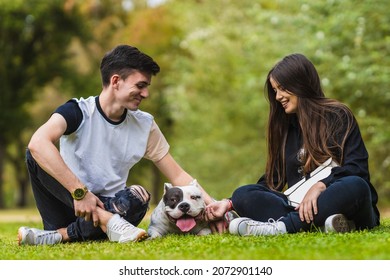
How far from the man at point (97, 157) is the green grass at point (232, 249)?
0.26 metres

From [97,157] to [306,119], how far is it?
1577 mm

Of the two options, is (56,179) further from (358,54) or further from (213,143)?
(213,143)

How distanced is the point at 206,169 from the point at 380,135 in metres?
9.91

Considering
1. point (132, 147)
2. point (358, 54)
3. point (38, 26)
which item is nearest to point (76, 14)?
point (38, 26)

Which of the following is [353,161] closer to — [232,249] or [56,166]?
[232,249]

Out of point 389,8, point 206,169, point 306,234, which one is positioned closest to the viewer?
point 306,234

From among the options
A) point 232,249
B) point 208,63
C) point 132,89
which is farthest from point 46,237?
point 208,63

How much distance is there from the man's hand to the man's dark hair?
95 centimetres

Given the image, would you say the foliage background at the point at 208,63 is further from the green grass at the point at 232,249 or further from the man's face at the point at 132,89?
the green grass at the point at 232,249

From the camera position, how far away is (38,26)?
27234 millimetres

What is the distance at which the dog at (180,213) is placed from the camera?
5293 millimetres

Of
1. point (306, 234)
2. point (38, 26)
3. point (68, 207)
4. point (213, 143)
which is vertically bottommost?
point (306, 234)

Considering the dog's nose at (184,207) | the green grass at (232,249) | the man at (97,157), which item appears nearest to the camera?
the green grass at (232,249)

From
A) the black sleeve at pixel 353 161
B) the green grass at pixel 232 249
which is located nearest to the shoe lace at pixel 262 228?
the green grass at pixel 232 249
